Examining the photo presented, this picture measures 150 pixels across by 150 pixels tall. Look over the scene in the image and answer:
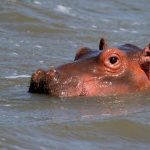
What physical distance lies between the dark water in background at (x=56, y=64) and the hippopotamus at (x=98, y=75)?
117mm

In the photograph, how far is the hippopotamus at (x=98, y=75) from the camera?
25.7 feet

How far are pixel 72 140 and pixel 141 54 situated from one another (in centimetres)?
245

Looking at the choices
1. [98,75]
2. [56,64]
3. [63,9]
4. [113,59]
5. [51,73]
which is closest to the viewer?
[51,73]

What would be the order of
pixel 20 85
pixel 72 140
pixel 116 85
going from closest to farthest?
1. pixel 72 140
2. pixel 116 85
3. pixel 20 85

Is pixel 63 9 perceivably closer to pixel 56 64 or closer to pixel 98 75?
pixel 56 64

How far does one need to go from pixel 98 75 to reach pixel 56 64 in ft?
8.95

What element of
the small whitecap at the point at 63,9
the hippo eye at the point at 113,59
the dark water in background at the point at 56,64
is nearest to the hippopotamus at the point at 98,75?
the hippo eye at the point at 113,59

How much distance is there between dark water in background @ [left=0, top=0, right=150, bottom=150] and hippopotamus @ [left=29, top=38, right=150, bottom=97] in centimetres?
12

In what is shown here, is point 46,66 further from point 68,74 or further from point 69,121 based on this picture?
point 69,121

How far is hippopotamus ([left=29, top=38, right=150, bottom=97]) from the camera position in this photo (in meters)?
7.82

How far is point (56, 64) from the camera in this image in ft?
35.5

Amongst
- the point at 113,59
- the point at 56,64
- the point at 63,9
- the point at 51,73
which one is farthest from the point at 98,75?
the point at 63,9

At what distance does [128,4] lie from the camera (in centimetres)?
1694

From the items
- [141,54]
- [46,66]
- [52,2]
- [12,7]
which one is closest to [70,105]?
[141,54]
